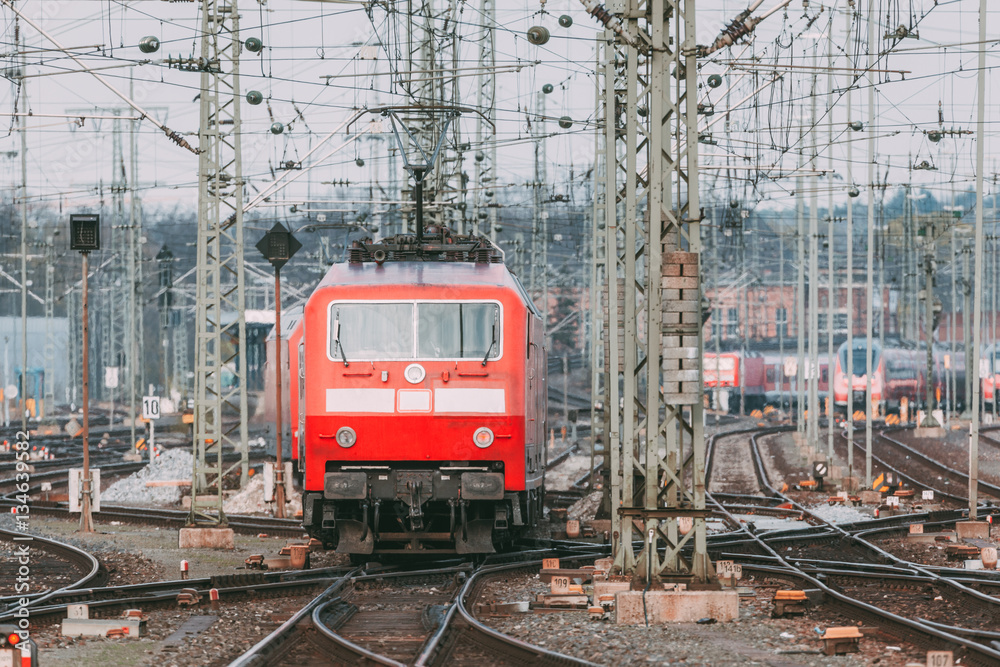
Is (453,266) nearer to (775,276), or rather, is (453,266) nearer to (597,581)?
(597,581)

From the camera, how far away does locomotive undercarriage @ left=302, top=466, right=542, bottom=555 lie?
1547 centimetres

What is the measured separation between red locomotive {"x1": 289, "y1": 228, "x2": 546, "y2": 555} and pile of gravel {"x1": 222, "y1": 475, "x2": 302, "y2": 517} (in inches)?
408

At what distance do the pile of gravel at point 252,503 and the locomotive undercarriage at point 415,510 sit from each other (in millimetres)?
9304

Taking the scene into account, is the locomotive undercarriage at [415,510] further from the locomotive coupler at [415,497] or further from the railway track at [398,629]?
the railway track at [398,629]

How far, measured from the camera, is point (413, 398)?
51.1 ft

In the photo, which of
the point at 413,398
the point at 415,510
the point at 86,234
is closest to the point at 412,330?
the point at 413,398

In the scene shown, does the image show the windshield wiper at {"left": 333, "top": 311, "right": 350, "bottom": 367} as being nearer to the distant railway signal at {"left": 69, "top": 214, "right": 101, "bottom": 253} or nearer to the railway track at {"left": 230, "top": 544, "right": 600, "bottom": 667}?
the railway track at {"left": 230, "top": 544, "right": 600, "bottom": 667}

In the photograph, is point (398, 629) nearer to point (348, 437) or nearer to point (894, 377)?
point (348, 437)

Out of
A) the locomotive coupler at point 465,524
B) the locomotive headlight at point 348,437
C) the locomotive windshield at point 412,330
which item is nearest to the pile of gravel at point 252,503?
the locomotive coupler at point 465,524

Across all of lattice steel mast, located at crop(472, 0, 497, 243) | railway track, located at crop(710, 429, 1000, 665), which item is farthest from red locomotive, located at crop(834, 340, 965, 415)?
railway track, located at crop(710, 429, 1000, 665)

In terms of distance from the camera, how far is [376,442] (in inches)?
614

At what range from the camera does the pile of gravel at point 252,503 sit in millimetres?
26219

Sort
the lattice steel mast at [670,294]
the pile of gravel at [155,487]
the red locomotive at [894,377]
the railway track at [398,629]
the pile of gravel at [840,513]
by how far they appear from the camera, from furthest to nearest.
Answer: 1. the red locomotive at [894,377]
2. the pile of gravel at [155,487]
3. the pile of gravel at [840,513]
4. the lattice steel mast at [670,294]
5. the railway track at [398,629]

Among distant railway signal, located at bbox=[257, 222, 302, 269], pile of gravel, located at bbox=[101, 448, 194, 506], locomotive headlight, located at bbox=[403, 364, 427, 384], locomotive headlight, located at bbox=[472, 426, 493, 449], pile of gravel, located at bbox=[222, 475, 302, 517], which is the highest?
distant railway signal, located at bbox=[257, 222, 302, 269]
